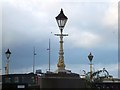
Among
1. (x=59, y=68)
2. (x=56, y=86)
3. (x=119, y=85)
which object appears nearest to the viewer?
(x=56, y=86)

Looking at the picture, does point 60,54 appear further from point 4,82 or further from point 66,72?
point 4,82

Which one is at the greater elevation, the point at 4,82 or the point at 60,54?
the point at 60,54

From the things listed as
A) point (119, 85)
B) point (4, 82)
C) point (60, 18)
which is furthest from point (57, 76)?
point (119, 85)

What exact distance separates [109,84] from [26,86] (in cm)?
842

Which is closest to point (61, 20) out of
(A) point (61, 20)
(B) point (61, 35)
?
(A) point (61, 20)

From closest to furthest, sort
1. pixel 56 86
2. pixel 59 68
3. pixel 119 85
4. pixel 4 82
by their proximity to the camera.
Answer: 1. pixel 56 86
2. pixel 59 68
3. pixel 4 82
4. pixel 119 85

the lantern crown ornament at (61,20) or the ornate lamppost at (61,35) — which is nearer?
the ornate lamppost at (61,35)

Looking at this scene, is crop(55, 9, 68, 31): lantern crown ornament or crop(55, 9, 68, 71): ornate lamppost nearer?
crop(55, 9, 68, 71): ornate lamppost

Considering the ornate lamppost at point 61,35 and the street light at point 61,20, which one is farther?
the street light at point 61,20

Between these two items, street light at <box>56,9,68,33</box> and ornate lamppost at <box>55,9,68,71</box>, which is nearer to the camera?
ornate lamppost at <box>55,9,68,71</box>

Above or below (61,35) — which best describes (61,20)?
above

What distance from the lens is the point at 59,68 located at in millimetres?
10344

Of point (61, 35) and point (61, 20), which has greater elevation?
point (61, 20)

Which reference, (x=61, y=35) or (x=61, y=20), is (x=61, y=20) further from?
(x=61, y=35)
